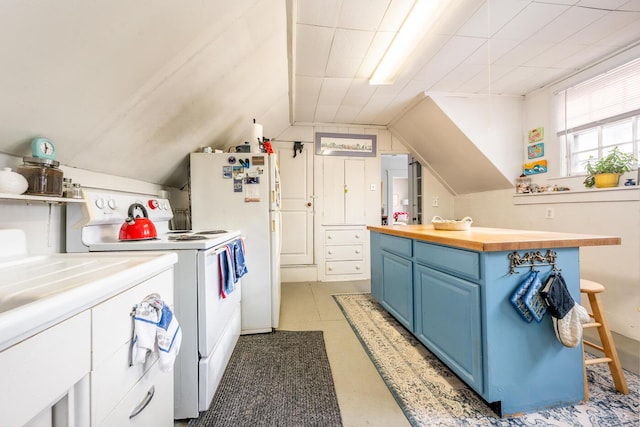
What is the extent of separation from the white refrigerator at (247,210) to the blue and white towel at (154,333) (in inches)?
52.5

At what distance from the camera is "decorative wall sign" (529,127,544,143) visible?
2979mm

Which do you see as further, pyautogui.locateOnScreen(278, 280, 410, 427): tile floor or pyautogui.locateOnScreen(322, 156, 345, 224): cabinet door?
pyautogui.locateOnScreen(322, 156, 345, 224): cabinet door

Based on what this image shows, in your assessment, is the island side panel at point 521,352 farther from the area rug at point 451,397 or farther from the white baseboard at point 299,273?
the white baseboard at point 299,273

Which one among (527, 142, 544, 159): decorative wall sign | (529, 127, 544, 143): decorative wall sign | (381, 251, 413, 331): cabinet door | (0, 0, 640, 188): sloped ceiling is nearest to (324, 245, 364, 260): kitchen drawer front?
(381, 251, 413, 331): cabinet door

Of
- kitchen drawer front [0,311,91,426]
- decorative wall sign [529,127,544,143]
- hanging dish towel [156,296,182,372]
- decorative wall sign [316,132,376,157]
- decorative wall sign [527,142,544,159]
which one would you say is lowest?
hanging dish towel [156,296,182,372]

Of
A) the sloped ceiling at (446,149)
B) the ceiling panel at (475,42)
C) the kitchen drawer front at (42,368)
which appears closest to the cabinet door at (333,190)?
the sloped ceiling at (446,149)

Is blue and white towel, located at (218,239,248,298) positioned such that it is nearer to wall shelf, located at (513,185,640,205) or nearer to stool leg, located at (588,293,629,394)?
stool leg, located at (588,293,629,394)

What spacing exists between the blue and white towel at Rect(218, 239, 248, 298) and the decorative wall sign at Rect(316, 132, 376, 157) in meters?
2.56

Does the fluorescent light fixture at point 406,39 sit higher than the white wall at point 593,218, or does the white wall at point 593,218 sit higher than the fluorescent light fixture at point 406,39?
the fluorescent light fixture at point 406,39

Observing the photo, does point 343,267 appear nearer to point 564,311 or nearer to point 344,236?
point 344,236

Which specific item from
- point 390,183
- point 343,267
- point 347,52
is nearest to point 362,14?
point 347,52

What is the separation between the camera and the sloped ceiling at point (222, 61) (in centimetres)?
101

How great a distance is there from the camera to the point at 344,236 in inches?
159

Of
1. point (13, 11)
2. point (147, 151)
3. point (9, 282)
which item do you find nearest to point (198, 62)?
point (147, 151)
